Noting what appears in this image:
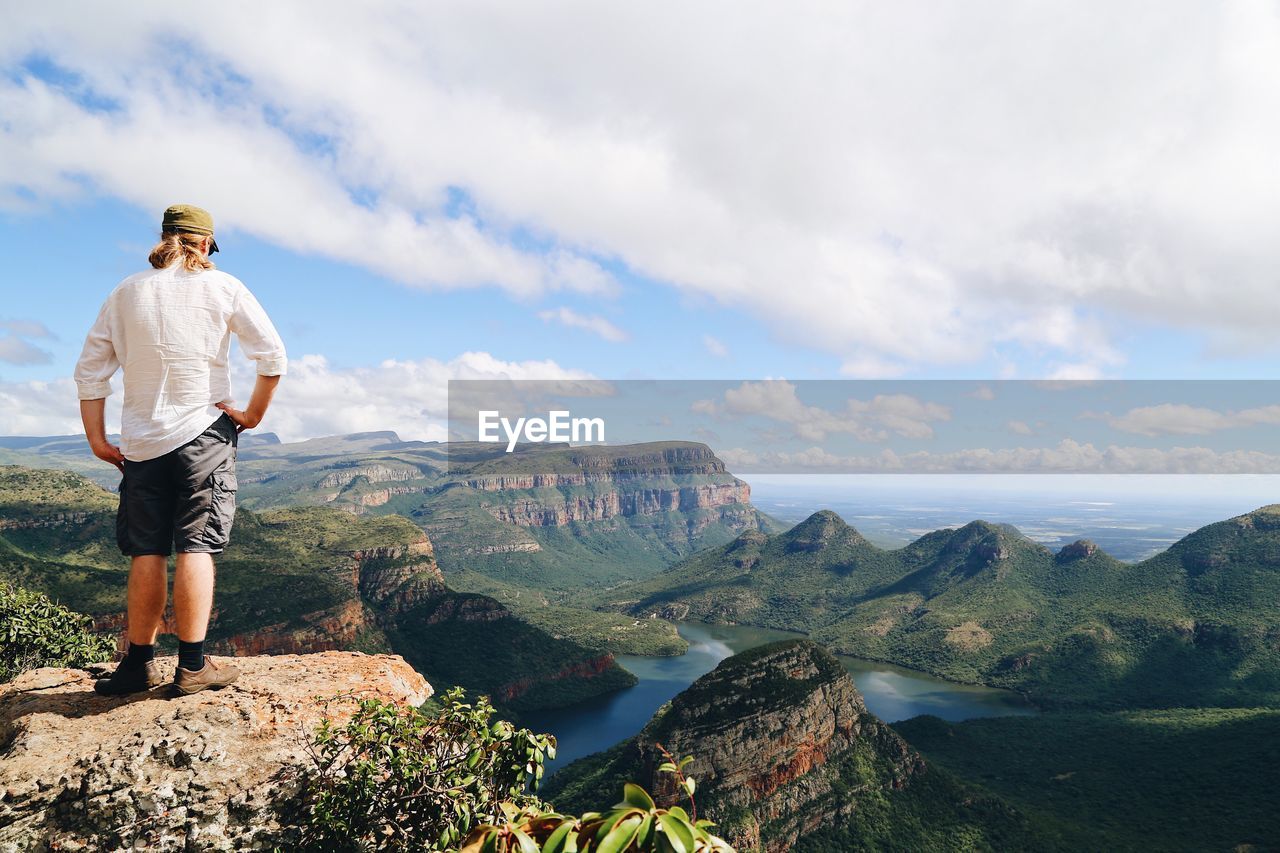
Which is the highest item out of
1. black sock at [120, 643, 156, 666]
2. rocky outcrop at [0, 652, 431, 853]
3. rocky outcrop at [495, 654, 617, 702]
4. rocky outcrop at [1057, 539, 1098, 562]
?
black sock at [120, 643, 156, 666]

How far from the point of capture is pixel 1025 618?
128 meters

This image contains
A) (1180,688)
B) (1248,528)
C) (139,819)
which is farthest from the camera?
(1248,528)

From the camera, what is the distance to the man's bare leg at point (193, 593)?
17.3 ft

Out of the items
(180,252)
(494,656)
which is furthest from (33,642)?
(494,656)

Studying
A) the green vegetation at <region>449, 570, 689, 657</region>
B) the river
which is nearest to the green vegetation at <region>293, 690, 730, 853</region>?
the river

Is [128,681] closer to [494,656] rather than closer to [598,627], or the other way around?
[494,656]

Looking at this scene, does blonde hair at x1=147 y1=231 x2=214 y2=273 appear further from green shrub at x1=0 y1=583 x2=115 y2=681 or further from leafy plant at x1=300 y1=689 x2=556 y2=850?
green shrub at x1=0 y1=583 x2=115 y2=681

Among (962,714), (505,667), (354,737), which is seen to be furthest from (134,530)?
(962,714)

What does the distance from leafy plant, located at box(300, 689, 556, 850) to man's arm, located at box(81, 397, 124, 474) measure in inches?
117

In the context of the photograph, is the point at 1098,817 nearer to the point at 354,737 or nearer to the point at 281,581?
the point at 354,737

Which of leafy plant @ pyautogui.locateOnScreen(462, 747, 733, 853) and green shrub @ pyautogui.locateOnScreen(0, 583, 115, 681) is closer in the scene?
leafy plant @ pyautogui.locateOnScreen(462, 747, 733, 853)

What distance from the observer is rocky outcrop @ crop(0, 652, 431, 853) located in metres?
4.37

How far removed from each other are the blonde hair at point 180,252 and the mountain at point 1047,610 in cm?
12744

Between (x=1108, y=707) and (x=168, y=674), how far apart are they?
125663mm
